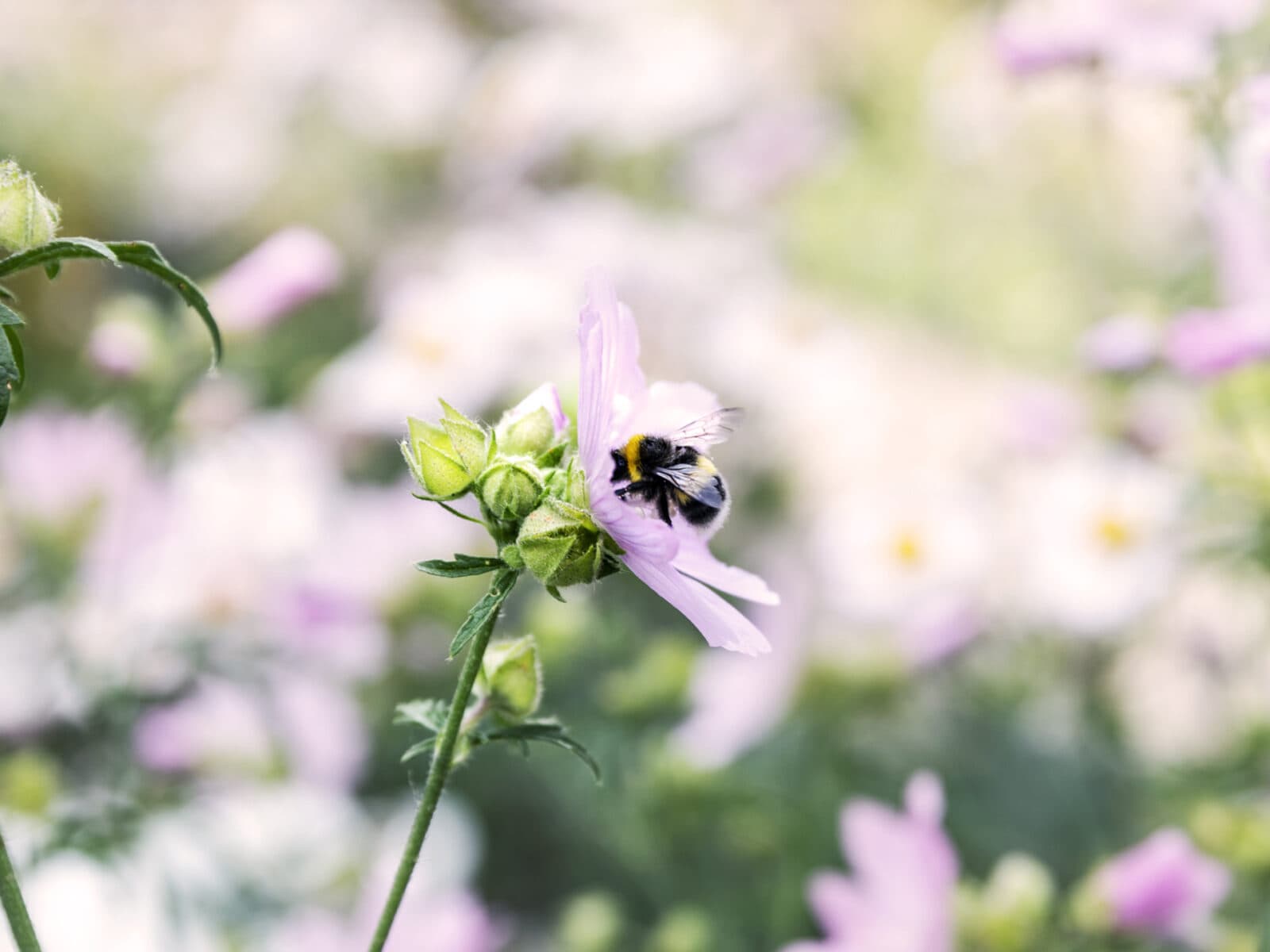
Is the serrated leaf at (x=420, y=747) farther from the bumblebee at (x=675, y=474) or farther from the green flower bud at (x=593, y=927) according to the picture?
the green flower bud at (x=593, y=927)

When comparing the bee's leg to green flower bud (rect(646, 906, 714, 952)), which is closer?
the bee's leg

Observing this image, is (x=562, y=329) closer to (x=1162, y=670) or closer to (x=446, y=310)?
(x=446, y=310)

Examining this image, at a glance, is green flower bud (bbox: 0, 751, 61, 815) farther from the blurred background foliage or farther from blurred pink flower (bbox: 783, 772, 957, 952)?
blurred pink flower (bbox: 783, 772, 957, 952)

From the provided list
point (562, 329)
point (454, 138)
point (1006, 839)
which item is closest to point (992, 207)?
point (454, 138)

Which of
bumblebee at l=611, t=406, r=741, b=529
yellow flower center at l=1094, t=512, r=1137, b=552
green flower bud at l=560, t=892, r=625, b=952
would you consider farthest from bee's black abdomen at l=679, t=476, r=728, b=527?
yellow flower center at l=1094, t=512, r=1137, b=552

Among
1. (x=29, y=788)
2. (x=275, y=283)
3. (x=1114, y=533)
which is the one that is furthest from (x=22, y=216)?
(x=1114, y=533)

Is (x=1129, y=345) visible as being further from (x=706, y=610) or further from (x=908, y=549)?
(x=706, y=610)

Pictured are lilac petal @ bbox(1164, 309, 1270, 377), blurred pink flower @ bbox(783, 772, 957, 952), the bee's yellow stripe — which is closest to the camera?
the bee's yellow stripe
